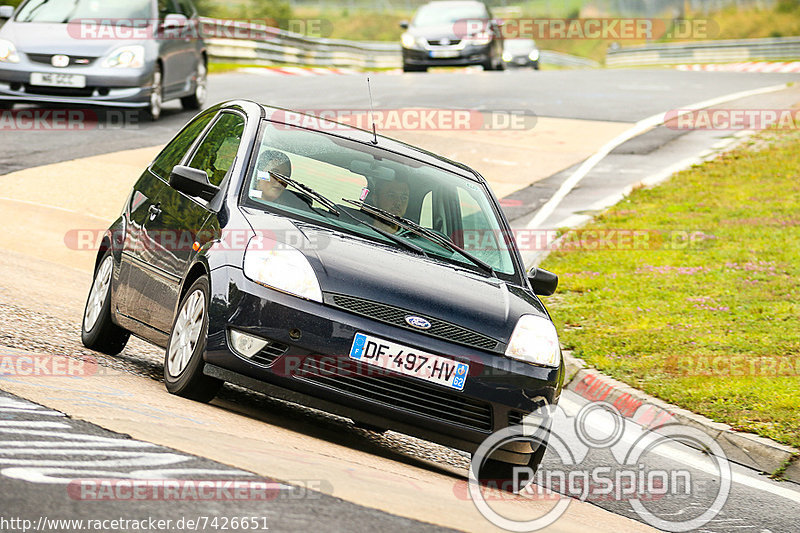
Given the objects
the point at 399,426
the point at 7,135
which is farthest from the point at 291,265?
the point at 7,135

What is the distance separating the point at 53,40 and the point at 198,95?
3.91 meters

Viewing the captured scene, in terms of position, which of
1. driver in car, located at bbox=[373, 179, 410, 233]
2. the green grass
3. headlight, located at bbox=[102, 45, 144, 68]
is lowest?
the green grass

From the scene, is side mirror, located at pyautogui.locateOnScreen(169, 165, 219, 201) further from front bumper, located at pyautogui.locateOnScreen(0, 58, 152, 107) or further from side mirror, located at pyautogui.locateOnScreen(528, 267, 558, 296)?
front bumper, located at pyautogui.locateOnScreen(0, 58, 152, 107)

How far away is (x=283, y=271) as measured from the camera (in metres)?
5.95

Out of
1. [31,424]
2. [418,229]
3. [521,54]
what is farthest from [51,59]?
[521,54]

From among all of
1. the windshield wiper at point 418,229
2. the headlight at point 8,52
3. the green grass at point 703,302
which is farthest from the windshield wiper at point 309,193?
the headlight at point 8,52

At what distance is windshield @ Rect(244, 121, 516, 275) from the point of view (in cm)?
673

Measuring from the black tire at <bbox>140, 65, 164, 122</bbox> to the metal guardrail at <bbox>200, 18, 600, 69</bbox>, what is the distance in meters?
10.9

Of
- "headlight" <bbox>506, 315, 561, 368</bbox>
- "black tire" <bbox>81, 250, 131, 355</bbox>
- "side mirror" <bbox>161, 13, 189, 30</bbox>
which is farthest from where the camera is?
"side mirror" <bbox>161, 13, 189, 30</bbox>

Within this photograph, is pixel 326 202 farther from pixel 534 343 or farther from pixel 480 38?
pixel 480 38

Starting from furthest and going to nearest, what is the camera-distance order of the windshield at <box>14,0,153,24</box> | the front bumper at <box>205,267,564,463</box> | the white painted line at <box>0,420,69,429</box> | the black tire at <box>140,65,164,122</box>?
1. the black tire at <box>140,65,164,122</box>
2. the windshield at <box>14,0,153,24</box>
3. the front bumper at <box>205,267,564,463</box>
4. the white painted line at <box>0,420,69,429</box>

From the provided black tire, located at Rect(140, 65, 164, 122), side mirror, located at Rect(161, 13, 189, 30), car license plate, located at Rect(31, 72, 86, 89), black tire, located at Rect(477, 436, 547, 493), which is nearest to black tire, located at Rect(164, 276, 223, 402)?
black tire, located at Rect(477, 436, 547, 493)

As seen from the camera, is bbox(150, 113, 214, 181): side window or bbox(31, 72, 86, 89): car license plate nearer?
bbox(150, 113, 214, 181): side window

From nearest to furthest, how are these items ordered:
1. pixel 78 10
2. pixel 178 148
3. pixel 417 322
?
pixel 417 322 < pixel 178 148 < pixel 78 10
